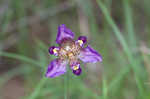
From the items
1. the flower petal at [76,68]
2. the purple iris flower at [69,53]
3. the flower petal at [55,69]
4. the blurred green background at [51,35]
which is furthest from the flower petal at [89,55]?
the blurred green background at [51,35]

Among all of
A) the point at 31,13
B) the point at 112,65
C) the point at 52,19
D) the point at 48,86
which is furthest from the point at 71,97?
the point at 31,13

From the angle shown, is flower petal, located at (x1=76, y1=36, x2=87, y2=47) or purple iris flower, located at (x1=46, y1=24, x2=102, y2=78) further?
flower petal, located at (x1=76, y1=36, x2=87, y2=47)

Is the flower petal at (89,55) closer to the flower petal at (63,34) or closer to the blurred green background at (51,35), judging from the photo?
the flower petal at (63,34)

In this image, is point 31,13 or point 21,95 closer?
point 21,95

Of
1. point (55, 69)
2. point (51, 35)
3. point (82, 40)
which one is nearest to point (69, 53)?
point (82, 40)

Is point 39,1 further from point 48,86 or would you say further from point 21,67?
point 48,86

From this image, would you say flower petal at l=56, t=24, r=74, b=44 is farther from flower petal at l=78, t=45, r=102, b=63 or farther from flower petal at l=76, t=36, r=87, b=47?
flower petal at l=78, t=45, r=102, b=63

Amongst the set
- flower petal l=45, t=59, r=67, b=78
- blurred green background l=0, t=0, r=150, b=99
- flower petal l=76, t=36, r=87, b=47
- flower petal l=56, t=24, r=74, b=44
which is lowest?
flower petal l=45, t=59, r=67, b=78

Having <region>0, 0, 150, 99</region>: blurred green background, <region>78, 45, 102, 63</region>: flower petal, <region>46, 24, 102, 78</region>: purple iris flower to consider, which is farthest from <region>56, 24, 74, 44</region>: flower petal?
<region>0, 0, 150, 99</region>: blurred green background
